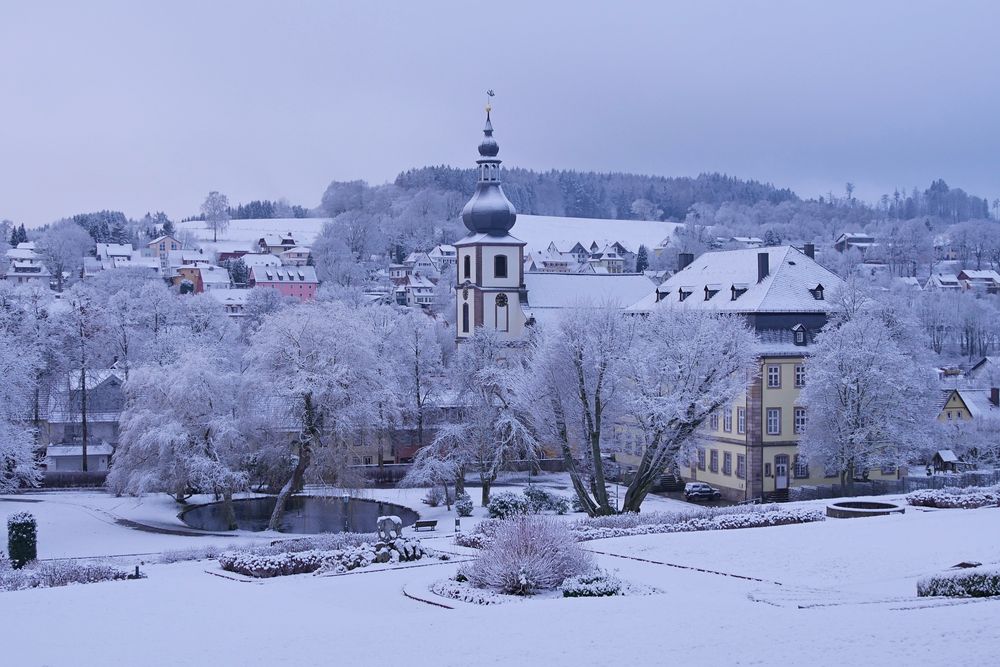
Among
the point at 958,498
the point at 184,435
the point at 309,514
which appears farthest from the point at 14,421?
the point at 958,498

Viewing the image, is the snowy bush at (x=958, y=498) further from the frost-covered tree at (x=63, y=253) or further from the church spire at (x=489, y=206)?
the frost-covered tree at (x=63, y=253)

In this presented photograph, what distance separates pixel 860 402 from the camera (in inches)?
1797

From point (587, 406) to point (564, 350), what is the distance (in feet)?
7.13

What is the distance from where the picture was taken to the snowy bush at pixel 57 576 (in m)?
25.0

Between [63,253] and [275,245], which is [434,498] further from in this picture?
[275,245]

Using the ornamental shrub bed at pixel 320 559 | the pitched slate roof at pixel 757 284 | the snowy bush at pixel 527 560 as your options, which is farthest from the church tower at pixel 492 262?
the snowy bush at pixel 527 560

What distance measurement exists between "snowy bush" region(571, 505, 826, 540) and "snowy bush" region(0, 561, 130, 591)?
1220 centimetres

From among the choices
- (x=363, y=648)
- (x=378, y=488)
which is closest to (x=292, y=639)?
(x=363, y=648)

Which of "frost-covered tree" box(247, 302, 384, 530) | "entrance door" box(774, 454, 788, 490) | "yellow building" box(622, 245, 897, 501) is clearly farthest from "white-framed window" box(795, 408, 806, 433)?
"frost-covered tree" box(247, 302, 384, 530)

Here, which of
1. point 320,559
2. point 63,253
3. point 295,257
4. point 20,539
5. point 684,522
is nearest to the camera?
point 320,559

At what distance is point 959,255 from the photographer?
19588 cm

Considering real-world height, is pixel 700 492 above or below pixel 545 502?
below

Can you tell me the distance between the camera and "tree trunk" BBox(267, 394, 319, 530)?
1711 inches

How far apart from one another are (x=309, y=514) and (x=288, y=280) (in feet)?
328
